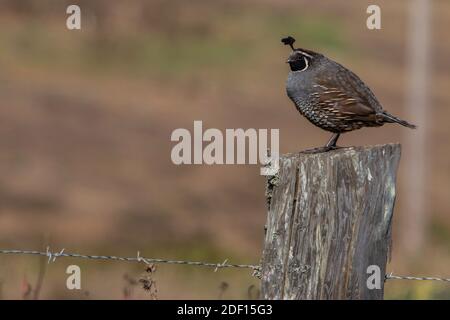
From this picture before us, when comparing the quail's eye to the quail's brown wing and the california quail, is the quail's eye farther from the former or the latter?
the quail's brown wing

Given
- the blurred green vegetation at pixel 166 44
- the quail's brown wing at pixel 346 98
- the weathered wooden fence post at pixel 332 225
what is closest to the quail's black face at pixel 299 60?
the quail's brown wing at pixel 346 98

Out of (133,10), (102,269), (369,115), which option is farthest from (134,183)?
(133,10)

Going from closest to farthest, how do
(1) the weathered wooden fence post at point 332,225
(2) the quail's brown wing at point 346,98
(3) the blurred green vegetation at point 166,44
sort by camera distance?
(1) the weathered wooden fence post at point 332,225 < (2) the quail's brown wing at point 346,98 < (3) the blurred green vegetation at point 166,44

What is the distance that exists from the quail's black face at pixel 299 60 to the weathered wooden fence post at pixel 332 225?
177cm

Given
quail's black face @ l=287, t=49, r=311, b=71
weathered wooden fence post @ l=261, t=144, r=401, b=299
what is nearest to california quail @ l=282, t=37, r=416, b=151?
quail's black face @ l=287, t=49, r=311, b=71

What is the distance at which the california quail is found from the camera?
24.5 ft

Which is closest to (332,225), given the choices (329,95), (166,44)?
(329,95)

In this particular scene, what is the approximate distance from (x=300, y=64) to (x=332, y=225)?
204 centimetres

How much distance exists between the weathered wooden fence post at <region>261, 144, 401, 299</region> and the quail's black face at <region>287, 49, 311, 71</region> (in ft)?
5.81

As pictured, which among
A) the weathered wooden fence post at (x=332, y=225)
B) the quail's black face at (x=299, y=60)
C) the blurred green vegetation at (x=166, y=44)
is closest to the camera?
the weathered wooden fence post at (x=332, y=225)

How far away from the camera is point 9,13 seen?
41.2 m

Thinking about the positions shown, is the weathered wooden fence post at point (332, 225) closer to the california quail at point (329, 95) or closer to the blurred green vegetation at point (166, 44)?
the california quail at point (329, 95)

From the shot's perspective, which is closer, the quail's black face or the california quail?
the california quail

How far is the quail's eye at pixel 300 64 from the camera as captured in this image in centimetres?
761
